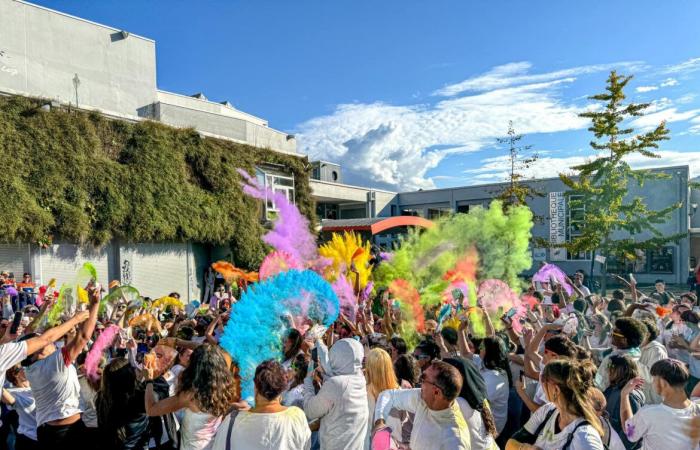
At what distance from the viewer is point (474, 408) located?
122 inches

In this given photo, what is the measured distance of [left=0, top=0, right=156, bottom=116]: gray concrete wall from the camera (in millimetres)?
17656

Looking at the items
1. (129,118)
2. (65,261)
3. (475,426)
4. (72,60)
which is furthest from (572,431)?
(72,60)

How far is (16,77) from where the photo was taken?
17719mm

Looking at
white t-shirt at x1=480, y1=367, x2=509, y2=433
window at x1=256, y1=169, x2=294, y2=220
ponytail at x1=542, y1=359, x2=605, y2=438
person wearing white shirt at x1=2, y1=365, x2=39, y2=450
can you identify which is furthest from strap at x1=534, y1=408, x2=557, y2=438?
window at x1=256, y1=169, x2=294, y2=220

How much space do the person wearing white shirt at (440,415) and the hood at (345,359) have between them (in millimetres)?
692

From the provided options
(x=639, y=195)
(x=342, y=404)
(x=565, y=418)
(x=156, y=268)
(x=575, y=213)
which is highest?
(x=639, y=195)

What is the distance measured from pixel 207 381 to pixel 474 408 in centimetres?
165

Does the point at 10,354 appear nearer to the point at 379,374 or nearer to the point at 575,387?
the point at 379,374

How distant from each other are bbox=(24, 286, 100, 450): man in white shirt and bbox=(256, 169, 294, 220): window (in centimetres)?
1879

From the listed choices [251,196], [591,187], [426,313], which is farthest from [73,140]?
[591,187]

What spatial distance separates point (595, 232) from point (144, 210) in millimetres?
16130

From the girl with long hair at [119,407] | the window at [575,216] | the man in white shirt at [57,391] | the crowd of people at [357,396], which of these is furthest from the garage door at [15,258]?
the window at [575,216]

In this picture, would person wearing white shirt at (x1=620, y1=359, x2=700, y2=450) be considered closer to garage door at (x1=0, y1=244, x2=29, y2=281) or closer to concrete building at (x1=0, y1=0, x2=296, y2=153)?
garage door at (x1=0, y1=244, x2=29, y2=281)

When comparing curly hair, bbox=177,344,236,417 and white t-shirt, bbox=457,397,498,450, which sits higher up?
curly hair, bbox=177,344,236,417
